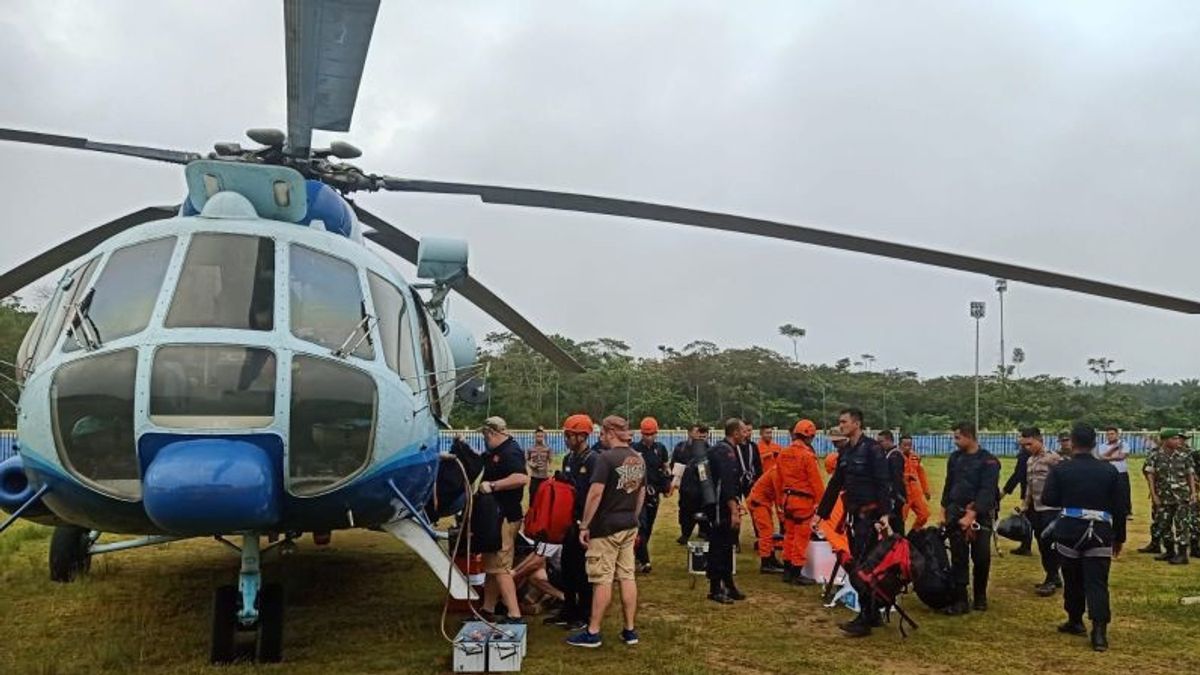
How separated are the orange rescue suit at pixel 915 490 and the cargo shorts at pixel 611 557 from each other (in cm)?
308

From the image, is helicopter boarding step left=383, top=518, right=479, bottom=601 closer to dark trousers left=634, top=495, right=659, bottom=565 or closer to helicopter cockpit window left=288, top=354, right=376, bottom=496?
helicopter cockpit window left=288, top=354, right=376, bottom=496

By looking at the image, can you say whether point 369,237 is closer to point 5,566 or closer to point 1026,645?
point 5,566

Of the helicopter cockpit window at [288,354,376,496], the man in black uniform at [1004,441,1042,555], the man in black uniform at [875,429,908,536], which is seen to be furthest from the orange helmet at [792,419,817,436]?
the helicopter cockpit window at [288,354,376,496]

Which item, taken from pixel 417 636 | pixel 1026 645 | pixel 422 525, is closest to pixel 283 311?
pixel 422 525

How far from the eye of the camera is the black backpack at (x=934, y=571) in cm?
719

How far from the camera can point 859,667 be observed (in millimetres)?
5711

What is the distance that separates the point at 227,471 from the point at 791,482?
5.70 metres

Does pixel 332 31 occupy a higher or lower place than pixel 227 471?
higher

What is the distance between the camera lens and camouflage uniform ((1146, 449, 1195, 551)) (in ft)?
33.3

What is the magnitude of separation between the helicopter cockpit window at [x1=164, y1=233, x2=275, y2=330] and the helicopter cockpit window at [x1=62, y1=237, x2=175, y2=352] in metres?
0.15

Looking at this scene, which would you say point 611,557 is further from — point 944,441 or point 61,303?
point 944,441

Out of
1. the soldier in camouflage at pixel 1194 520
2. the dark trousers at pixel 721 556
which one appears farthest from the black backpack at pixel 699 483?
the soldier in camouflage at pixel 1194 520

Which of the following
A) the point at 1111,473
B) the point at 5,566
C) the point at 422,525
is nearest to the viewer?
the point at 422,525

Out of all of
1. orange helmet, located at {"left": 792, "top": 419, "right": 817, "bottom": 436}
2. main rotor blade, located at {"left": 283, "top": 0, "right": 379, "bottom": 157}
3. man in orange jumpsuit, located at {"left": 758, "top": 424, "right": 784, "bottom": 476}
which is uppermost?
main rotor blade, located at {"left": 283, "top": 0, "right": 379, "bottom": 157}
